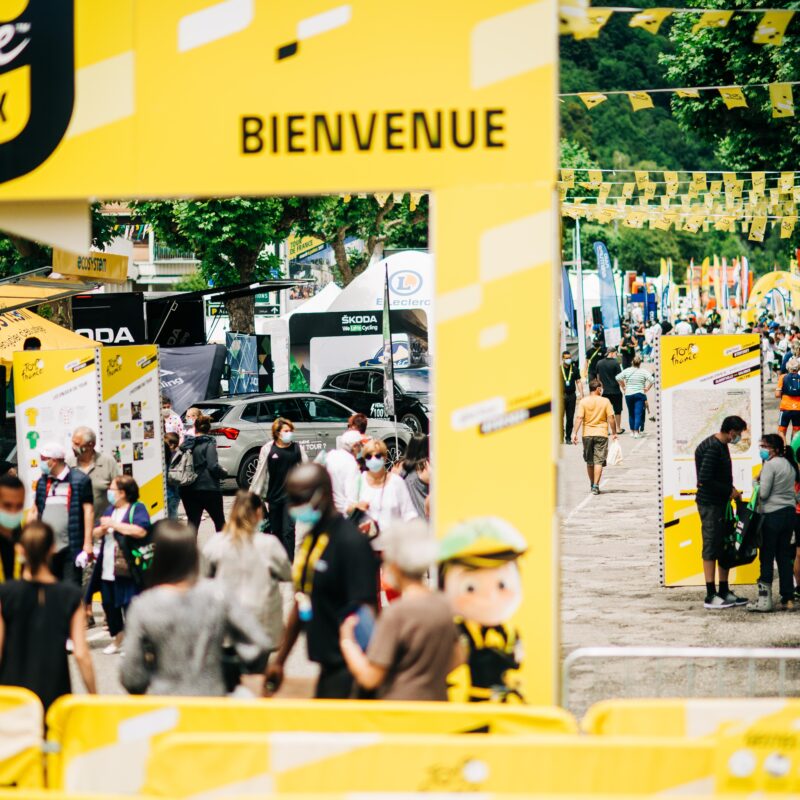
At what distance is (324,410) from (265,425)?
1.87 m

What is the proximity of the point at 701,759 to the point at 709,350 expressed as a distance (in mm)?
8302

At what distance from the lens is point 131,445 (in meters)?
13.9

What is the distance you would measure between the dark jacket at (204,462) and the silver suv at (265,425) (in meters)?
5.97

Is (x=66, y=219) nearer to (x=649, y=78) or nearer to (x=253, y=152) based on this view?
(x=253, y=152)

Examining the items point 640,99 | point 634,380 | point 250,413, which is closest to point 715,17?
point 640,99

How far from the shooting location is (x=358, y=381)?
28.9 m

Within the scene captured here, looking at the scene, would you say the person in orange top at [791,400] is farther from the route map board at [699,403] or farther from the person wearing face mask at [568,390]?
the route map board at [699,403]

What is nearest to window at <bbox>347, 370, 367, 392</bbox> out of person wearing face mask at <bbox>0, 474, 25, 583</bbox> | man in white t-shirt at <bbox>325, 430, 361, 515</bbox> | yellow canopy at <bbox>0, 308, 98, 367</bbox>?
yellow canopy at <bbox>0, 308, 98, 367</bbox>

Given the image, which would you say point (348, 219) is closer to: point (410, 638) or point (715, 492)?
point (715, 492)

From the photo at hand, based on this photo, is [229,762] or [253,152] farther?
[253,152]

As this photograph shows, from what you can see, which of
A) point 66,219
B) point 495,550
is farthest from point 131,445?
point 495,550

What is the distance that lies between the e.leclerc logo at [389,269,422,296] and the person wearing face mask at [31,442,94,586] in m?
19.2

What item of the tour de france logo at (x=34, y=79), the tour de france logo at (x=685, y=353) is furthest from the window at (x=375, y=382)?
the tour de france logo at (x=34, y=79)

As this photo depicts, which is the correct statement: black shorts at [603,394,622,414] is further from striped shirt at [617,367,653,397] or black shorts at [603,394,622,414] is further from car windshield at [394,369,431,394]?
car windshield at [394,369,431,394]
